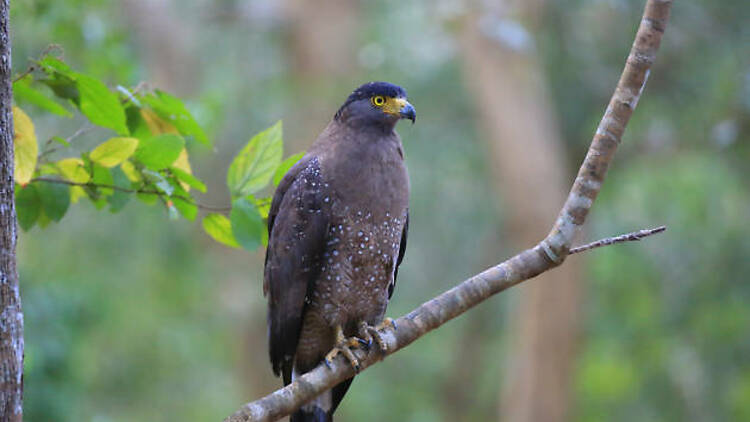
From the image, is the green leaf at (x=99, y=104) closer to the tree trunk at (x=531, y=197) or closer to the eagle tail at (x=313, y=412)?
the eagle tail at (x=313, y=412)

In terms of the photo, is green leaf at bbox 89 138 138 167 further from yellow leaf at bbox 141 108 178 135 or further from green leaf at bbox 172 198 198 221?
yellow leaf at bbox 141 108 178 135

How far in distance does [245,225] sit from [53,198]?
66cm

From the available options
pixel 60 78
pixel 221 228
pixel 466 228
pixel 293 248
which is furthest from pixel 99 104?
pixel 466 228

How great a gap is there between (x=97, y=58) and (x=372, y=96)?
66.5 inches

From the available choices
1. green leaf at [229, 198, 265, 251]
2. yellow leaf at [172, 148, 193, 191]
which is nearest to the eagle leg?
green leaf at [229, 198, 265, 251]

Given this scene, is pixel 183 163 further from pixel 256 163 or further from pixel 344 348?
pixel 344 348

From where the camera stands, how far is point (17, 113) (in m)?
2.75

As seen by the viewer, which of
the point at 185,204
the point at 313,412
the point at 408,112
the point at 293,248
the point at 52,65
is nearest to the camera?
the point at 52,65

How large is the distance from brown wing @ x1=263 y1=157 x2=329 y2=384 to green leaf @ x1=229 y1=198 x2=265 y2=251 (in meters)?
0.39

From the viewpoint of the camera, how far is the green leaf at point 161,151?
108 inches

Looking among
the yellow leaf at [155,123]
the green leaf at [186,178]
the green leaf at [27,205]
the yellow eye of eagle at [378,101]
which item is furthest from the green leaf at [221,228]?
the yellow eye of eagle at [378,101]

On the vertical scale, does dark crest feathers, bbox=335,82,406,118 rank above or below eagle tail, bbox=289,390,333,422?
above

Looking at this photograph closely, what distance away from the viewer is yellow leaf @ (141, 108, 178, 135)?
3.18 meters

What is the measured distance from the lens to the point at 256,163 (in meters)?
3.02
